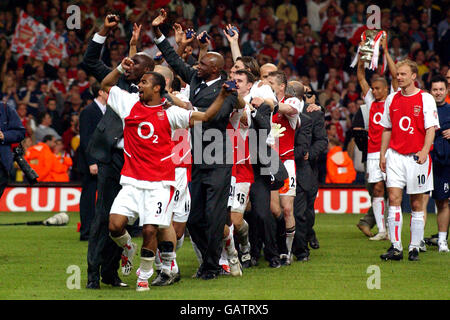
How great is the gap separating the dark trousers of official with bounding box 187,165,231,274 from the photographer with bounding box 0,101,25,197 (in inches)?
102

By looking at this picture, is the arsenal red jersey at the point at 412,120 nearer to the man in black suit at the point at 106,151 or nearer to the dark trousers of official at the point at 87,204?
the man in black suit at the point at 106,151

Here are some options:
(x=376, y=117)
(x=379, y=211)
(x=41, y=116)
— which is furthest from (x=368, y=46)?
(x=41, y=116)

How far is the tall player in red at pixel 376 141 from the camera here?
13.3 metres

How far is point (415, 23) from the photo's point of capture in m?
23.2

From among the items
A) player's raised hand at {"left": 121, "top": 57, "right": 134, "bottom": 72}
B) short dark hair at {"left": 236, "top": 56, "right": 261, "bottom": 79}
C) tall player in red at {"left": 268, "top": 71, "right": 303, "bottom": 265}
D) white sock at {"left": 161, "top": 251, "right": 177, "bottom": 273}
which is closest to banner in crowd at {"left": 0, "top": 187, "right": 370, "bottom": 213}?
tall player in red at {"left": 268, "top": 71, "right": 303, "bottom": 265}

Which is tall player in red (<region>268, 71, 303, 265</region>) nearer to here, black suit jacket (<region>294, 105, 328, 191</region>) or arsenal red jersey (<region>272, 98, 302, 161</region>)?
arsenal red jersey (<region>272, 98, 302, 161</region>)

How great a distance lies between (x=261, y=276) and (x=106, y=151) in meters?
2.37

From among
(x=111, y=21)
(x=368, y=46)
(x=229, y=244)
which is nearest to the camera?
(x=111, y=21)

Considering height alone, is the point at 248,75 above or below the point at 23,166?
above

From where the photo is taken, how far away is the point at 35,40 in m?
22.4

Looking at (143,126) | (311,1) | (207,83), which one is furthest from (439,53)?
(143,126)

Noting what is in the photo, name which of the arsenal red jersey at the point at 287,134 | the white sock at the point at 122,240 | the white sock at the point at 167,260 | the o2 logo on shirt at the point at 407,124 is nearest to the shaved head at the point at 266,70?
the arsenal red jersey at the point at 287,134

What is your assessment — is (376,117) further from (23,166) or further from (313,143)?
(23,166)

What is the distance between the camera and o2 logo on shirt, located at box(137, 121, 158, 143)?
27.0ft
